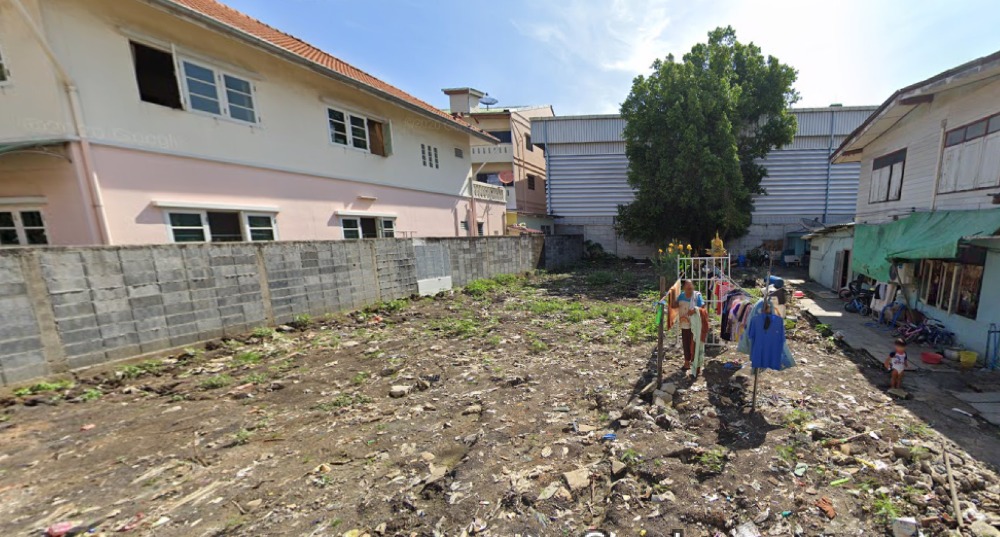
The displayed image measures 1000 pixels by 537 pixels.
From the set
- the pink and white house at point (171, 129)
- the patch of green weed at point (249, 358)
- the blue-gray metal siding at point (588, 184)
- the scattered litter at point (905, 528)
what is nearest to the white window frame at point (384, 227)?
the pink and white house at point (171, 129)

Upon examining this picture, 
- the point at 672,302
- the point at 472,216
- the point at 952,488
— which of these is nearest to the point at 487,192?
the point at 472,216

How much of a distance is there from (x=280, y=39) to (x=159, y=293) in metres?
7.78

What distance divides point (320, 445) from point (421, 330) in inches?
152

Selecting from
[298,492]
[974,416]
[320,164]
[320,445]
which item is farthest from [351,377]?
[974,416]

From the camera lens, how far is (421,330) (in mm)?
7266

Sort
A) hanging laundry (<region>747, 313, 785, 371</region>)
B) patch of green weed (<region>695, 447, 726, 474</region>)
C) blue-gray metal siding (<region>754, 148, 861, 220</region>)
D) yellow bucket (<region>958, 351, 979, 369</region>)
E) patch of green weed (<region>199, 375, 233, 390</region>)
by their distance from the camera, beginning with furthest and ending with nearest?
1. blue-gray metal siding (<region>754, 148, 861, 220</region>)
2. yellow bucket (<region>958, 351, 979, 369</region>)
3. patch of green weed (<region>199, 375, 233, 390</region>)
4. hanging laundry (<region>747, 313, 785, 371</region>)
5. patch of green weed (<region>695, 447, 726, 474</region>)

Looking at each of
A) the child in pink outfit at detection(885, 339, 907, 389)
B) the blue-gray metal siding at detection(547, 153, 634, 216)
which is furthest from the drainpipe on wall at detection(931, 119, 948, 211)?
the blue-gray metal siding at detection(547, 153, 634, 216)

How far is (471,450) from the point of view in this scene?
330 cm

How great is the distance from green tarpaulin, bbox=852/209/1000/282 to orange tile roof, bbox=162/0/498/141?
12.4 metres

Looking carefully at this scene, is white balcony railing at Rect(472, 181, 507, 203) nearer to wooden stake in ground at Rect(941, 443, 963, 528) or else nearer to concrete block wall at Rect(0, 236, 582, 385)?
concrete block wall at Rect(0, 236, 582, 385)

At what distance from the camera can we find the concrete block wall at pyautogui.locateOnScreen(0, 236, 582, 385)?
166 inches

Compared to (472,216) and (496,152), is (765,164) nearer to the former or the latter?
(496,152)

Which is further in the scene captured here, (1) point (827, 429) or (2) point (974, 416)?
(2) point (974, 416)

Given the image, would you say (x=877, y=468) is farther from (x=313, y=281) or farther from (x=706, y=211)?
Answer: (x=706, y=211)
